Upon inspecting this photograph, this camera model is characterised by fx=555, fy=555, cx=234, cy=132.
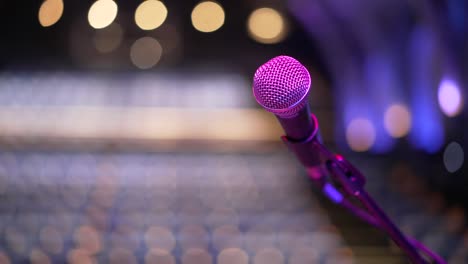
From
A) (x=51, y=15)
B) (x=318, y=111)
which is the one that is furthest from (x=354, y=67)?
(x=51, y=15)

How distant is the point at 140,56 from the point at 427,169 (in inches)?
181

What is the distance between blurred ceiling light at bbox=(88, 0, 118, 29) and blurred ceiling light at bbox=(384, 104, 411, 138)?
3.30 metres

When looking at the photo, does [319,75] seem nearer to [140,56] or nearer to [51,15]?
[140,56]

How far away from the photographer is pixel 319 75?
709cm

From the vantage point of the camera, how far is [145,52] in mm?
7359

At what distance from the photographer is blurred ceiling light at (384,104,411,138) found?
4566 mm

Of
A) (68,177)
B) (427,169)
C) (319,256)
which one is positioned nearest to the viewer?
(319,256)

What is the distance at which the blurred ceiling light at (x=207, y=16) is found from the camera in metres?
7.17

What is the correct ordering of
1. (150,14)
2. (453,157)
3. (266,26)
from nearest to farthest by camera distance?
(453,157) < (150,14) < (266,26)

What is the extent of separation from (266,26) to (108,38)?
6.77 ft

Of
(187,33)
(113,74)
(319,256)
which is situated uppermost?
(319,256)

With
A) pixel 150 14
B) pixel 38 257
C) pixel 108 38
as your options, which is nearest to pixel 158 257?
pixel 38 257

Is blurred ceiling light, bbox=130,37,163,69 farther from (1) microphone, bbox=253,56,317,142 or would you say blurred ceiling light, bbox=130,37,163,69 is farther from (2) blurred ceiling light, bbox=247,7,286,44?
(1) microphone, bbox=253,56,317,142

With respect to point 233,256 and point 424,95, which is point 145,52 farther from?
point 233,256
